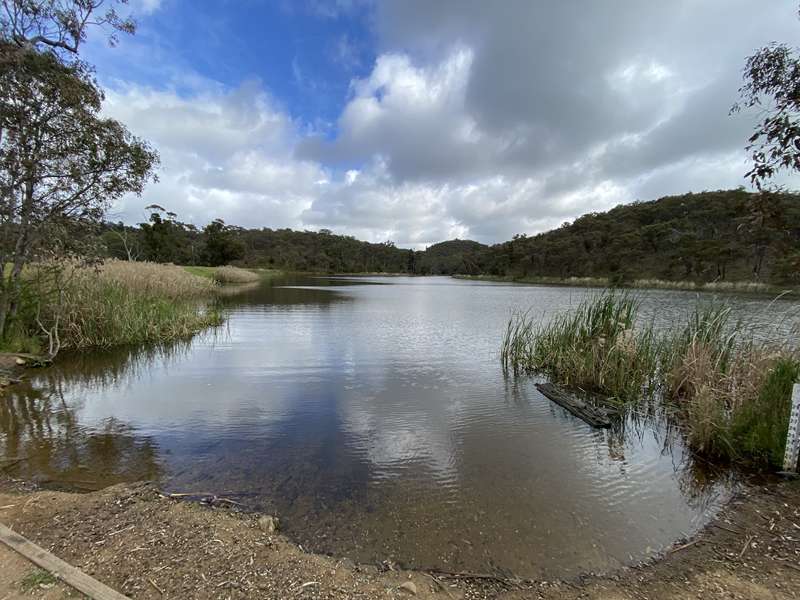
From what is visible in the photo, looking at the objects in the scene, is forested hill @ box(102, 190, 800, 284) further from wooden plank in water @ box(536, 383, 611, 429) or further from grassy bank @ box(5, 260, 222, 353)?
wooden plank in water @ box(536, 383, 611, 429)

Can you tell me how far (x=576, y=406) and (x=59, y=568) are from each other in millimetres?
7615

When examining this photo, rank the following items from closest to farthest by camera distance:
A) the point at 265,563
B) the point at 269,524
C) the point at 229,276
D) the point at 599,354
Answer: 1. the point at 265,563
2. the point at 269,524
3. the point at 599,354
4. the point at 229,276

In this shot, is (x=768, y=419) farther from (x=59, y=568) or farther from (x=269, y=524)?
(x=59, y=568)

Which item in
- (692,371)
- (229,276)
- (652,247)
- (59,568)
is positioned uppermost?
(652,247)

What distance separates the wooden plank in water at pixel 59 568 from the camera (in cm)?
238

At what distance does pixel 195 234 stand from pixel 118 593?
113 m

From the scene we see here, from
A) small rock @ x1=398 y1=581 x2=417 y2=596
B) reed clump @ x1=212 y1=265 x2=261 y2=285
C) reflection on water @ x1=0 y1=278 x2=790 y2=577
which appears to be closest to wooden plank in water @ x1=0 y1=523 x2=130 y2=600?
reflection on water @ x1=0 y1=278 x2=790 y2=577

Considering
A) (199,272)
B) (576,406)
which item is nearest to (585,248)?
(199,272)

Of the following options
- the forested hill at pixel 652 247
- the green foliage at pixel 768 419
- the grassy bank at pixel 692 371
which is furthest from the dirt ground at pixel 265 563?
the forested hill at pixel 652 247

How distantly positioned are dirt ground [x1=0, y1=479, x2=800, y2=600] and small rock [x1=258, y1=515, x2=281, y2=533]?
0.02m

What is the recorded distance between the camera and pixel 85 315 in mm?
11898

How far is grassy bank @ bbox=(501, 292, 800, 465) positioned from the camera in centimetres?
520

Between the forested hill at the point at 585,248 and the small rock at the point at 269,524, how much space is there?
39767 millimetres

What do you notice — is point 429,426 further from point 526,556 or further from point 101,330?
point 101,330
